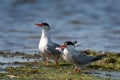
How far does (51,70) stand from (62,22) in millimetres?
11576

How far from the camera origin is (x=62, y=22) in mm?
23094

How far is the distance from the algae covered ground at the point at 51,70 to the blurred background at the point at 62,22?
9.01ft

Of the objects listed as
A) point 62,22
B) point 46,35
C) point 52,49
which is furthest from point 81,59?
point 62,22

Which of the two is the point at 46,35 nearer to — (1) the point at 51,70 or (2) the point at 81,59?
(1) the point at 51,70

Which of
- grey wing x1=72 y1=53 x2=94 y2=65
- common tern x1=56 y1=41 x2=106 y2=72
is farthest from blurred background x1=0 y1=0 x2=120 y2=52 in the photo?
grey wing x1=72 y1=53 x2=94 y2=65

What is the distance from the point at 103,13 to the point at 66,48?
49.3 feet

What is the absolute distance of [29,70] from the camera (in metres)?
11.2

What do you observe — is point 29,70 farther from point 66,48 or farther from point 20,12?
point 20,12

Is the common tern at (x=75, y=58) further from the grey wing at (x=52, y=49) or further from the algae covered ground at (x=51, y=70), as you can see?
the grey wing at (x=52, y=49)

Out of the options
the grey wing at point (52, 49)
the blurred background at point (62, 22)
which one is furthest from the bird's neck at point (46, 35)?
the blurred background at point (62, 22)

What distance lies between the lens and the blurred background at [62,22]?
16938 millimetres

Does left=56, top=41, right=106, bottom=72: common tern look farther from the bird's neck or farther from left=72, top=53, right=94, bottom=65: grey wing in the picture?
the bird's neck

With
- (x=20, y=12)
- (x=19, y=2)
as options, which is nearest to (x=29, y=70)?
(x=20, y=12)

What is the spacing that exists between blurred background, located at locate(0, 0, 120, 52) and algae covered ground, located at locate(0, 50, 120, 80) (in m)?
2.75
